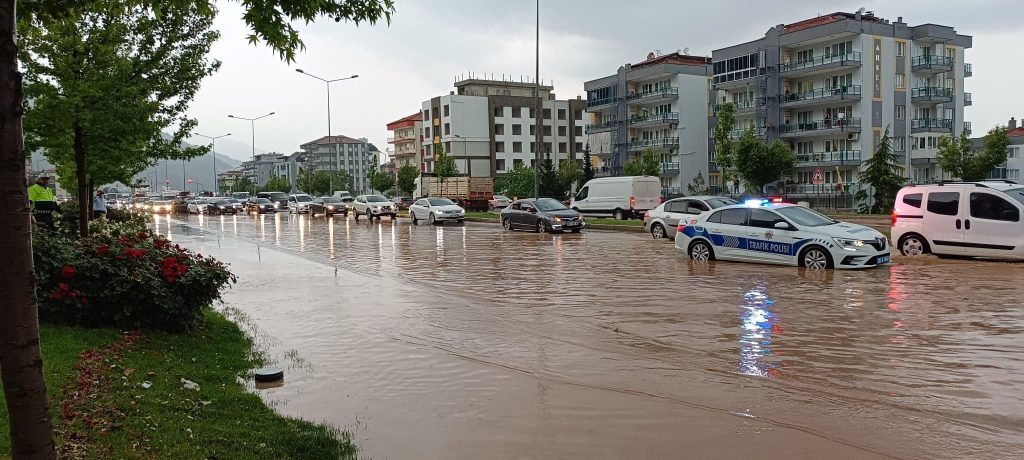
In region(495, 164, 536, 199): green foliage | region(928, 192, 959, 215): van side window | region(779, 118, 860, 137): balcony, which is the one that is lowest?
region(928, 192, 959, 215): van side window

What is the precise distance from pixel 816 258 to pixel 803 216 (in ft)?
4.11

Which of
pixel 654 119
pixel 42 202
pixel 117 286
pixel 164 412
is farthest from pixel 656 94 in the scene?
pixel 164 412

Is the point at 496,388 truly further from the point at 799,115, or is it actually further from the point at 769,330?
the point at 799,115

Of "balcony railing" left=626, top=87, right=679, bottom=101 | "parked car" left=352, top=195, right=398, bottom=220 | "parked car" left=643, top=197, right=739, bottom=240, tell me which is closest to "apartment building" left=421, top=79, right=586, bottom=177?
"balcony railing" left=626, top=87, right=679, bottom=101

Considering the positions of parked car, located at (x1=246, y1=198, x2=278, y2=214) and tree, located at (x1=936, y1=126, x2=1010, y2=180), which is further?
parked car, located at (x1=246, y1=198, x2=278, y2=214)

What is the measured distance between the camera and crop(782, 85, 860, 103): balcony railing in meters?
56.3

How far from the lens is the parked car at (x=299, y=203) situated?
56750 millimetres

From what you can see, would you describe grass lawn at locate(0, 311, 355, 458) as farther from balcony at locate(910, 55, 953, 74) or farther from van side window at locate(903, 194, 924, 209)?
balcony at locate(910, 55, 953, 74)

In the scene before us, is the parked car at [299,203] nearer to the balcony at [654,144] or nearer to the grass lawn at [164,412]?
the balcony at [654,144]

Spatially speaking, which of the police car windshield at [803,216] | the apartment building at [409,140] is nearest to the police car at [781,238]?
the police car windshield at [803,216]

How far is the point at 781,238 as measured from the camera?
16266 mm

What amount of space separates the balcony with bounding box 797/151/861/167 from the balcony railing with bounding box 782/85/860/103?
169 inches

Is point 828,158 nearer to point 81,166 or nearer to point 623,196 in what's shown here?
point 623,196

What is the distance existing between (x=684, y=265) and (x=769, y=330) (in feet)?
25.4
